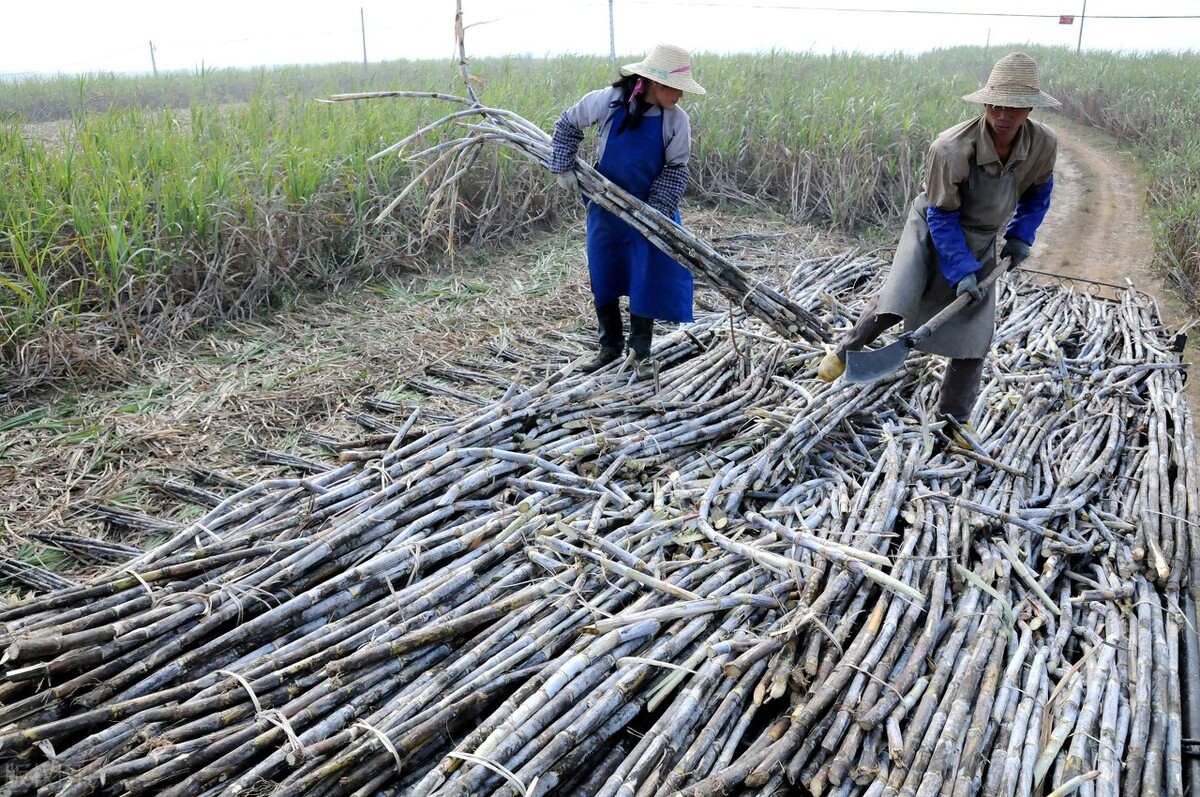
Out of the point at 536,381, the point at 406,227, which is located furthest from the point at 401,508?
the point at 406,227

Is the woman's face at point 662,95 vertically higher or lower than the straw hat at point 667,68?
lower

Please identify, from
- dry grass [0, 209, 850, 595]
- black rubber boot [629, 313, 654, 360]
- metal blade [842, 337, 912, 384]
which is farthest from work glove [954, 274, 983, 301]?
dry grass [0, 209, 850, 595]

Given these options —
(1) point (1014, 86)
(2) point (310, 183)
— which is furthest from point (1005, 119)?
(2) point (310, 183)

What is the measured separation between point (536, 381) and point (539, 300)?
3.80ft

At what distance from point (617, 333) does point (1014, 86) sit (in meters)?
1.82

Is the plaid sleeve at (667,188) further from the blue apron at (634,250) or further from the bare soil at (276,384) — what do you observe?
the bare soil at (276,384)

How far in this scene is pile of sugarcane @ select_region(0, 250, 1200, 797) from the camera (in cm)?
182

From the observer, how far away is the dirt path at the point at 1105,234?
571 cm

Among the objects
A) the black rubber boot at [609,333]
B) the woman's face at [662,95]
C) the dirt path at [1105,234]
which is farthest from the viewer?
the dirt path at [1105,234]

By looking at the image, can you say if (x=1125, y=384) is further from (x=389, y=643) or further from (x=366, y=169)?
(x=366, y=169)

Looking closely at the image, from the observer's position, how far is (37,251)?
3.64 m

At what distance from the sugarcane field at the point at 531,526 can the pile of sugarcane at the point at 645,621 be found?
0.04 ft

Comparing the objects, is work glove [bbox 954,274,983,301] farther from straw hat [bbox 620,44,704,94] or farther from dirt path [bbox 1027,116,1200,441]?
dirt path [bbox 1027,116,1200,441]

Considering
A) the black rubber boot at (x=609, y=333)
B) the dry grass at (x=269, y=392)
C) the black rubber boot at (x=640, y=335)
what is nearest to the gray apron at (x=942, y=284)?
the black rubber boot at (x=640, y=335)
